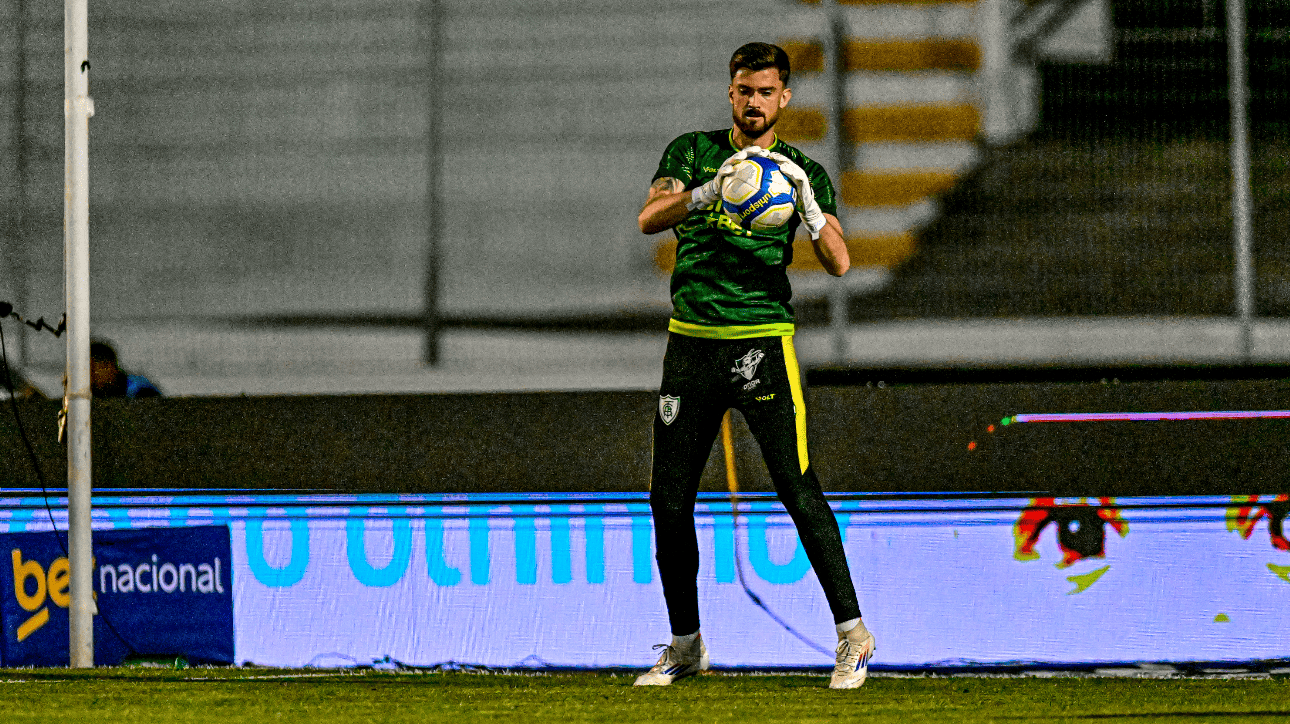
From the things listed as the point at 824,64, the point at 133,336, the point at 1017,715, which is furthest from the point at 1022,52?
the point at 133,336

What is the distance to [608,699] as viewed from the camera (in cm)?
270

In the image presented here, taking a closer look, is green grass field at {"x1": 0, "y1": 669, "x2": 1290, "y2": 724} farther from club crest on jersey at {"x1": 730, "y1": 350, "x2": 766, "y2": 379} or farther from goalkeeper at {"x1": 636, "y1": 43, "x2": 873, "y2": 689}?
club crest on jersey at {"x1": 730, "y1": 350, "x2": 766, "y2": 379}

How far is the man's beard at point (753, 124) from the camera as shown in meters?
2.91

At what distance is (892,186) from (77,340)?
87.1 inches

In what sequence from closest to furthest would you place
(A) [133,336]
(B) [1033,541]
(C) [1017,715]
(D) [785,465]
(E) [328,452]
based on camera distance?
(C) [1017,715] → (D) [785,465] → (B) [1033,541] → (E) [328,452] → (A) [133,336]

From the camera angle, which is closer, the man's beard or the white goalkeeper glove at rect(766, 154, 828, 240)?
the white goalkeeper glove at rect(766, 154, 828, 240)

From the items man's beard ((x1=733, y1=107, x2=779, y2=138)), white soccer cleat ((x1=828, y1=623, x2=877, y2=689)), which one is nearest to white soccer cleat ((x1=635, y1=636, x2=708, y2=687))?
white soccer cleat ((x1=828, y1=623, x2=877, y2=689))

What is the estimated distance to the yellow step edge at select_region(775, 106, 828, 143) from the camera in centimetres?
400

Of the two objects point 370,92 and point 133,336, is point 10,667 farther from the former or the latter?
point 370,92

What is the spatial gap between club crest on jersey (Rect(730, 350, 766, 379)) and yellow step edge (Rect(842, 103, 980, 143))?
4.43ft

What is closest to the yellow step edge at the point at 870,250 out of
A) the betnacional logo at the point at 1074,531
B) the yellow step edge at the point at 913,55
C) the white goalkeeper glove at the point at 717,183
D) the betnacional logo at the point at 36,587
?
the yellow step edge at the point at 913,55

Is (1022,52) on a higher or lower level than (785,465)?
higher

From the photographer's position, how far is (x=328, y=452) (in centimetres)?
371

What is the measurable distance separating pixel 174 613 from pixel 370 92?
5.07 feet
